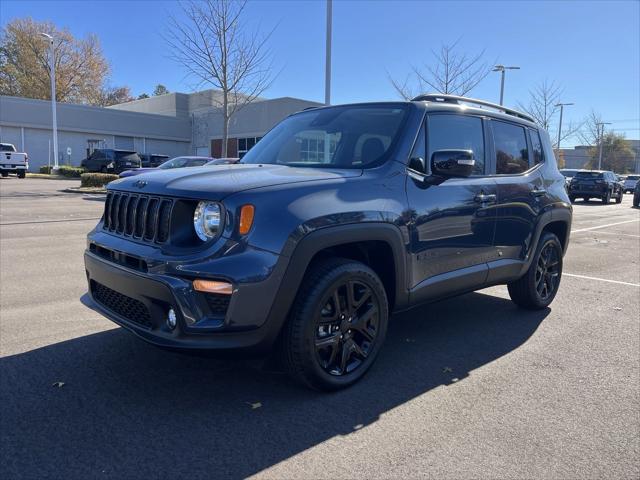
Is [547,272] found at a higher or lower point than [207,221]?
lower

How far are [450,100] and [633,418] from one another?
2.67m

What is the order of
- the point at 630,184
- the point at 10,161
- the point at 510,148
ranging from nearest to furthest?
1. the point at 510,148
2. the point at 10,161
3. the point at 630,184

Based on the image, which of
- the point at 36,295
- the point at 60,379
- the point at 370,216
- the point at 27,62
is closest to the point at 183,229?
the point at 370,216

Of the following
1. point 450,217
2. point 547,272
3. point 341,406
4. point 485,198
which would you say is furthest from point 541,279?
point 341,406

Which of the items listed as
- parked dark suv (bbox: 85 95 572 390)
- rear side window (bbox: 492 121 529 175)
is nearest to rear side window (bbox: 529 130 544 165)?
rear side window (bbox: 492 121 529 175)

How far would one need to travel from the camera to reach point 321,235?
3.05 metres

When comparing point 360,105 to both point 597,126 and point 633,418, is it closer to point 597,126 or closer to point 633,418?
point 633,418

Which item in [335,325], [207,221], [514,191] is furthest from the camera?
[514,191]

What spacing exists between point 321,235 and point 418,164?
1.15m

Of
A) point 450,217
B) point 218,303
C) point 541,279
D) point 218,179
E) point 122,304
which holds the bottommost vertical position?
point 541,279

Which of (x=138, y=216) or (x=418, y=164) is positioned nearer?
(x=138, y=216)

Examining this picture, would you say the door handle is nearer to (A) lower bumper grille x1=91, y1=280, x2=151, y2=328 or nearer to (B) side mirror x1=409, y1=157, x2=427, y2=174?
(B) side mirror x1=409, y1=157, x2=427, y2=174

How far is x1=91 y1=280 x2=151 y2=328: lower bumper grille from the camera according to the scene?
304 centimetres

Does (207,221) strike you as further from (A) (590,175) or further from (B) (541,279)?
(A) (590,175)
